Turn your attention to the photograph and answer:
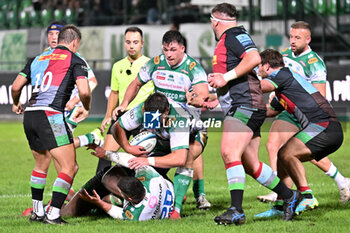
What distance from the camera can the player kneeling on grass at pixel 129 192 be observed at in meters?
7.32

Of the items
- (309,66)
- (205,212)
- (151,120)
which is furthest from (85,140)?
(309,66)

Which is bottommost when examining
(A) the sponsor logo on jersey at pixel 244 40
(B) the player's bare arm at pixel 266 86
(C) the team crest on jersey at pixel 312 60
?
(B) the player's bare arm at pixel 266 86

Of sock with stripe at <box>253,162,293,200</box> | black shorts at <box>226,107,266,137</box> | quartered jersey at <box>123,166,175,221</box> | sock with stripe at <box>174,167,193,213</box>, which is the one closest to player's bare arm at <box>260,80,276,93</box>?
black shorts at <box>226,107,266,137</box>

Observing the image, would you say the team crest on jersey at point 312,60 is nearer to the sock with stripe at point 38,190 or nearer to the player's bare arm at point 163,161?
the player's bare arm at point 163,161

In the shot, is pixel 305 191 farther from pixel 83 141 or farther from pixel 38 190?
pixel 38 190

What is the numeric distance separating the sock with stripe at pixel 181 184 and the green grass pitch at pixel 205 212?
0.66 ft

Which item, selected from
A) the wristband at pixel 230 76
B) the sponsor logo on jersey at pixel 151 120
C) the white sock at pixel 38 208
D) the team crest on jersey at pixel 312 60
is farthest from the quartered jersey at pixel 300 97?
the white sock at pixel 38 208

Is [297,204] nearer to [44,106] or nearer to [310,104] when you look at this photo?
[310,104]

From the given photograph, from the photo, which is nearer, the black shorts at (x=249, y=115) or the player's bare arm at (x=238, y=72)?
the player's bare arm at (x=238, y=72)

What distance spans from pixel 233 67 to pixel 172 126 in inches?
38.2

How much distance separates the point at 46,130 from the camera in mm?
7328

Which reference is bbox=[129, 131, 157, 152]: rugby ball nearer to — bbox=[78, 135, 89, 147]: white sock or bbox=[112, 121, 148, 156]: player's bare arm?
bbox=[112, 121, 148, 156]: player's bare arm

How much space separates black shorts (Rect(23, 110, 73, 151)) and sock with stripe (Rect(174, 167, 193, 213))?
4.36 feet

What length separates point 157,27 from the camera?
76.9ft
